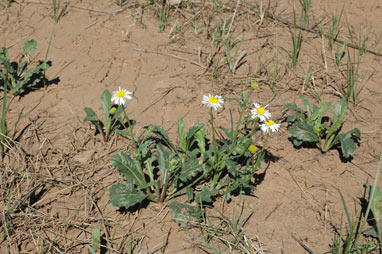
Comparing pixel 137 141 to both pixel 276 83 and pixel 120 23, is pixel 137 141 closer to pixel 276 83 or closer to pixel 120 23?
pixel 276 83

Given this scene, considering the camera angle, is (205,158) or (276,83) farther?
(276,83)

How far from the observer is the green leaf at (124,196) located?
214 cm

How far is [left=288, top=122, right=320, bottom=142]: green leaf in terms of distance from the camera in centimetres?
250

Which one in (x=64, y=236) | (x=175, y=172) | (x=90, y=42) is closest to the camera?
(x=64, y=236)

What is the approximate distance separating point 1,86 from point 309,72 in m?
2.24

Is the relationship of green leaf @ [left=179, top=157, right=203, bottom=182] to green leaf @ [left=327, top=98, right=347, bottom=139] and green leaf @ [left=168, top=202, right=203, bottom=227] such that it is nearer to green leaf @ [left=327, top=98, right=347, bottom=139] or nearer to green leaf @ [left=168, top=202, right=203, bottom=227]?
green leaf @ [left=168, top=202, right=203, bottom=227]

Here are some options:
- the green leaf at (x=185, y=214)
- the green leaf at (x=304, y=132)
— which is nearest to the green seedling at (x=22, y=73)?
the green leaf at (x=185, y=214)

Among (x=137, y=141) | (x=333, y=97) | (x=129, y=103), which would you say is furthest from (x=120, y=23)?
(x=333, y=97)

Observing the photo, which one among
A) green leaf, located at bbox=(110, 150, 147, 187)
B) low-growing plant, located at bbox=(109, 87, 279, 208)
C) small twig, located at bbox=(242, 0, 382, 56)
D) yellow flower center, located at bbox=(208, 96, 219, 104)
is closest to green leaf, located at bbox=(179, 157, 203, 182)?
low-growing plant, located at bbox=(109, 87, 279, 208)

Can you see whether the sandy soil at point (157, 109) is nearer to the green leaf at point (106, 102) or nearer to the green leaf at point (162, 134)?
the green leaf at point (106, 102)

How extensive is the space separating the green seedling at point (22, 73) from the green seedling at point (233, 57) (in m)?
1.32

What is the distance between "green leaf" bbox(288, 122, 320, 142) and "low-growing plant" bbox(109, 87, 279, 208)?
0.99ft

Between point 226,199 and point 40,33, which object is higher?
point 40,33

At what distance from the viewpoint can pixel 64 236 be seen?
2123 mm
